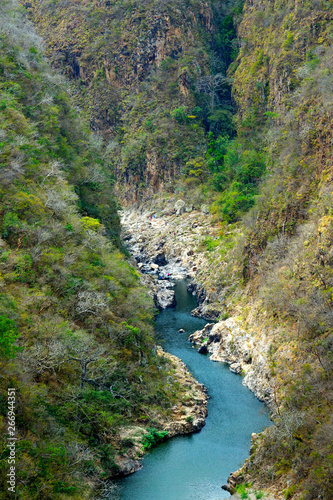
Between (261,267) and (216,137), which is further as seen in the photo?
(216,137)

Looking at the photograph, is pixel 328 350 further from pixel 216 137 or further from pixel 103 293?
pixel 216 137

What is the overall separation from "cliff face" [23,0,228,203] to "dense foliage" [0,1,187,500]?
53.5 metres

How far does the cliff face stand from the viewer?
104312 millimetres

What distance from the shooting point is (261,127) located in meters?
90.6

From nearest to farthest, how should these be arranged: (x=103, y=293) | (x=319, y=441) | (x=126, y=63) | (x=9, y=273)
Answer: (x=319, y=441) → (x=9, y=273) → (x=103, y=293) → (x=126, y=63)

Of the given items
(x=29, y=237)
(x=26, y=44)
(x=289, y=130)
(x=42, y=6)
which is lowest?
(x=29, y=237)

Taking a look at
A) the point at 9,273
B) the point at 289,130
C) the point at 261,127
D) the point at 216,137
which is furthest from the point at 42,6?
the point at 9,273

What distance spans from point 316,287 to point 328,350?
6.74 metres

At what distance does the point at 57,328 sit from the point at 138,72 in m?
98.4

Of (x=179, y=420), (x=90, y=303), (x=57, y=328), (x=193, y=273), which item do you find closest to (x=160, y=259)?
(x=193, y=273)

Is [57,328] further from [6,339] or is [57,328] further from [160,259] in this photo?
[160,259]

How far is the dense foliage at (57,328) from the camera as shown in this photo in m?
24.5

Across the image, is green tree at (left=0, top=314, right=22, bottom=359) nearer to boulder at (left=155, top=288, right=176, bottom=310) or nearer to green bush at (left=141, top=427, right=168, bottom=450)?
green bush at (left=141, top=427, right=168, bottom=450)

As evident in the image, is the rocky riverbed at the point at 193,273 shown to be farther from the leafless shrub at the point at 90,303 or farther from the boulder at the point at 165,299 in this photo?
the leafless shrub at the point at 90,303
